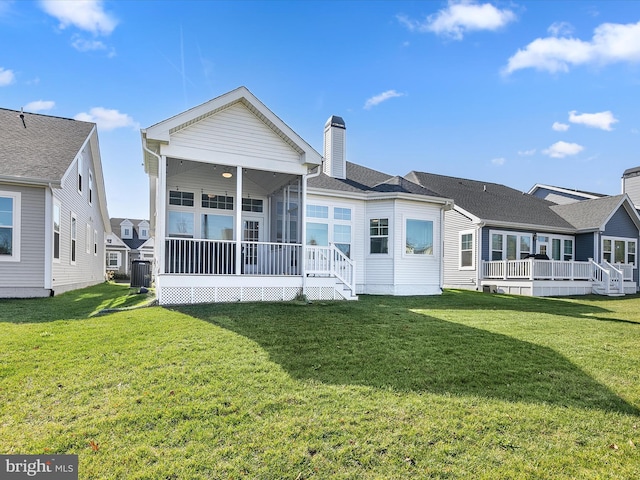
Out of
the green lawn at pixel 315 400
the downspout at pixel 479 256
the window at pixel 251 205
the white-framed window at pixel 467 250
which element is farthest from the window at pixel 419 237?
the green lawn at pixel 315 400

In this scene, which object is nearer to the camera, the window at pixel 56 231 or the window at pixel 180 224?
the window at pixel 56 231

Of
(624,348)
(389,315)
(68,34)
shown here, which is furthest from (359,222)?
(68,34)

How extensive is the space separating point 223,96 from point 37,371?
7417 mm

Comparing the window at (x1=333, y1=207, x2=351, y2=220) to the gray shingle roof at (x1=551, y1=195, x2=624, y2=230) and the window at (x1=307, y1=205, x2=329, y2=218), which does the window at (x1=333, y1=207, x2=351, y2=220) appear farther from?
the gray shingle roof at (x1=551, y1=195, x2=624, y2=230)

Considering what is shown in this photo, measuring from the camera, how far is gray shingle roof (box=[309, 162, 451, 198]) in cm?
1402

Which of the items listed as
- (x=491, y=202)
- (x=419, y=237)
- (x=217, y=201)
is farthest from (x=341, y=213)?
(x=491, y=202)

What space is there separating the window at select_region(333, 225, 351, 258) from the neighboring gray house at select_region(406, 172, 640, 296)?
7496 mm

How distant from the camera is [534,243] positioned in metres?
19.6

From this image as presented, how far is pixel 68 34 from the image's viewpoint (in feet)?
39.3

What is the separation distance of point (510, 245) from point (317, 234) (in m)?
11.1

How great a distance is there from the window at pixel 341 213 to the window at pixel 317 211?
0.33 metres

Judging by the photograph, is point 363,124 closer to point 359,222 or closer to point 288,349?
point 359,222

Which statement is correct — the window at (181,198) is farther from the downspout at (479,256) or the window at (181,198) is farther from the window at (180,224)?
the downspout at (479,256)

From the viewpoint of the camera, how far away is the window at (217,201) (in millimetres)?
12070
